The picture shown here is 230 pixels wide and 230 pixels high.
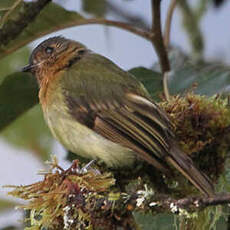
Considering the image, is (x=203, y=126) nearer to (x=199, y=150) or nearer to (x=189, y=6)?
(x=199, y=150)

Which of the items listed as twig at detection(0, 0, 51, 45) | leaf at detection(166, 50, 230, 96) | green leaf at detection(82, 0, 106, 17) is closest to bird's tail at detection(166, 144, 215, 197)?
leaf at detection(166, 50, 230, 96)

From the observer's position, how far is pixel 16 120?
210 inches

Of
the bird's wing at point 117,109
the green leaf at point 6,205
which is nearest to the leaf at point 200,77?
the bird's wing at point 117,109

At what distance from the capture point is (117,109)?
412 cm

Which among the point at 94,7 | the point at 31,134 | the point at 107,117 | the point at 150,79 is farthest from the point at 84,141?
the point at 94,7

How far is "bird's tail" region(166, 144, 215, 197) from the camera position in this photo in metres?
3.53

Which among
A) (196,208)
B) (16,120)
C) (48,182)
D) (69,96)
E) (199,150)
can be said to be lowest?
(196,208)

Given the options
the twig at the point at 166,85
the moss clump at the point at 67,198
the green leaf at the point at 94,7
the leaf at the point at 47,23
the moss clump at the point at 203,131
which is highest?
the green leaf at the point at 94,7

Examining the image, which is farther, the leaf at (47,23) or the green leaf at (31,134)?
the green leaf at (31,134)

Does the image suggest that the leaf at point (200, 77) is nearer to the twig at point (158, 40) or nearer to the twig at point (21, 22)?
the twig at point (158, 40)

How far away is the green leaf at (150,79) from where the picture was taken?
4.82m

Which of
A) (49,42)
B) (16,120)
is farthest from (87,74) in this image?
(16,120)

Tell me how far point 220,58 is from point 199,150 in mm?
1949

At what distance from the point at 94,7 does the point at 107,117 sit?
5.05 ft
